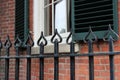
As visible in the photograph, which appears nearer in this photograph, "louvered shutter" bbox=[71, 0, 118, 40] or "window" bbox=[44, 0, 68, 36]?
"louvered shutter" bbox=[71, 0, 118, 40]

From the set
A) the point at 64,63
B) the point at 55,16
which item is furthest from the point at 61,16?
the point at 64,63

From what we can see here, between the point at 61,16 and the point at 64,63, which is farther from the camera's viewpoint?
the point at 61,16

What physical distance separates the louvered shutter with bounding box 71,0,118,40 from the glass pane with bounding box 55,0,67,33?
675 millimetres

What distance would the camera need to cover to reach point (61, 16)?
5.66 metres

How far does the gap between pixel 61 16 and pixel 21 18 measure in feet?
3.96

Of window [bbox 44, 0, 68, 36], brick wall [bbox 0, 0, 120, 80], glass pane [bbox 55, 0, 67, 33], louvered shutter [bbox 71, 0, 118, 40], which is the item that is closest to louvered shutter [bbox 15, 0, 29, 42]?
brick wall [bbox 0, 0, 120, 80]

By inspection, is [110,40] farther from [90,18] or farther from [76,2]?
[76,2]

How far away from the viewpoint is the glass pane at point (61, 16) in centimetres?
551

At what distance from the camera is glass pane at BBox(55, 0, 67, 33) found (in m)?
5.51

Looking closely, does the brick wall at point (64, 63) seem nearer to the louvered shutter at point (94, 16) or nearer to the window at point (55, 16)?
the louvered shutter at point (94, 16)

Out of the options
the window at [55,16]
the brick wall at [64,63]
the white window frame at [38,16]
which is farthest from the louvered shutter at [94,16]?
the white window frame at [38,16]

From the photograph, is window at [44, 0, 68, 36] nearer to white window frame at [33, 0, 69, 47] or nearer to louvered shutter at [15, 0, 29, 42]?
white window frame at [33, 0, 69, 47]

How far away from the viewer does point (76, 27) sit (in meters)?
4.77

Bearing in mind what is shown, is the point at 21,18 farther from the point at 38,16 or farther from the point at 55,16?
the point at 55,16
